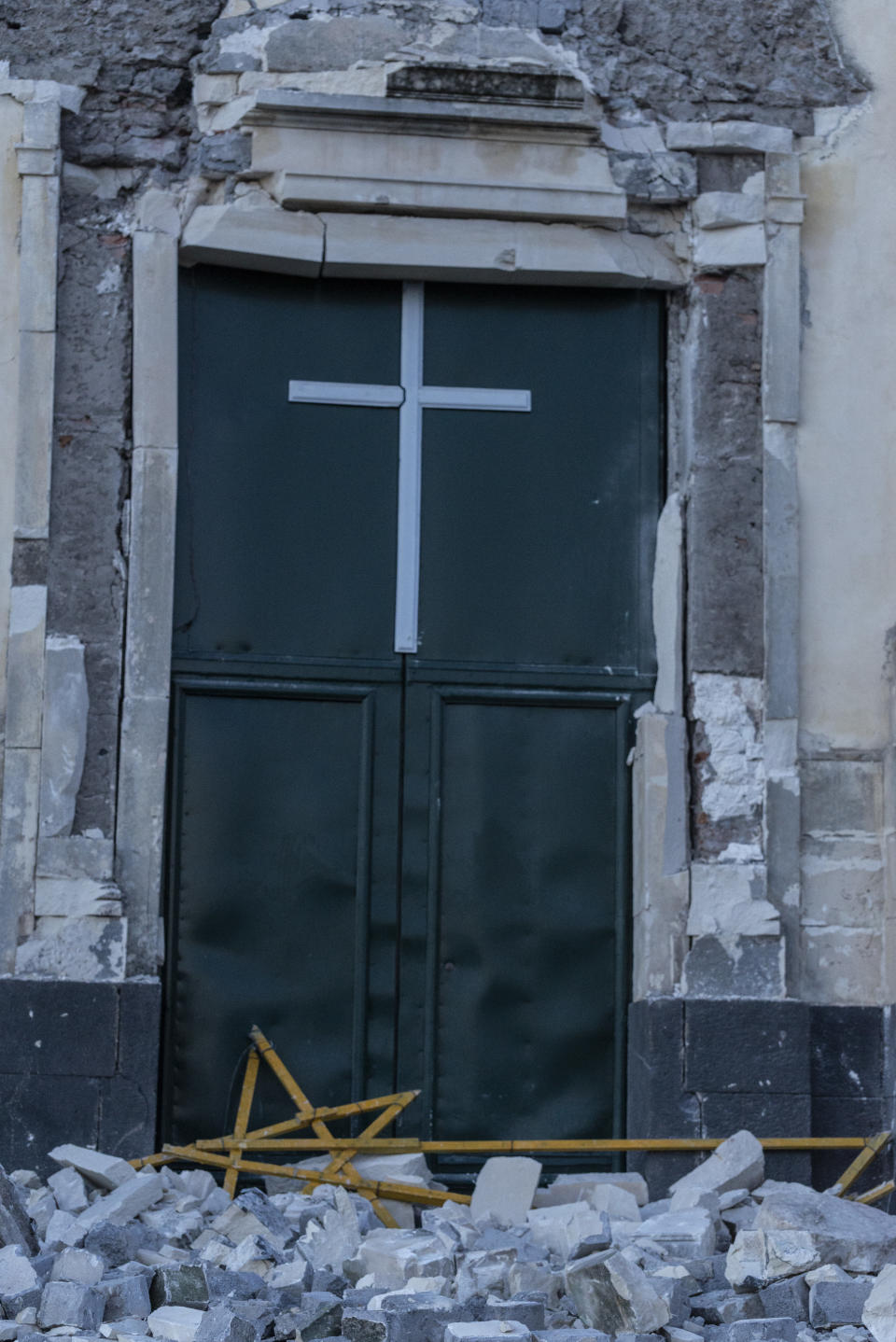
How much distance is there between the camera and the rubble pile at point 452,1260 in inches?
178

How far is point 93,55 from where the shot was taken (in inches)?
247

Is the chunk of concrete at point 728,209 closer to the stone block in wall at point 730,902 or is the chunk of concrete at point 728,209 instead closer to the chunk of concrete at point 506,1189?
the stone block in wall at point 730,902

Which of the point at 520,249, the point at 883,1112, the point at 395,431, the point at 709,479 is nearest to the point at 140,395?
the point at 395,431

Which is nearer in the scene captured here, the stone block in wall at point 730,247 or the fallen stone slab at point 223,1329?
the fallen stone slab at point 223,1329

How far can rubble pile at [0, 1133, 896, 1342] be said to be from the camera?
453 cm

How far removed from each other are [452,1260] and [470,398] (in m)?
2.89

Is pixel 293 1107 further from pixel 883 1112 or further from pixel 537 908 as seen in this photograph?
pixel 883 1112

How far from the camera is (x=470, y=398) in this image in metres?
6.44

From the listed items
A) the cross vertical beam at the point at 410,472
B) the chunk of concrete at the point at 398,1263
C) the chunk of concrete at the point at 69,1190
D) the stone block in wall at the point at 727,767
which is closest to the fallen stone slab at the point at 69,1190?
the chunk of concrete at the point at 69,1190

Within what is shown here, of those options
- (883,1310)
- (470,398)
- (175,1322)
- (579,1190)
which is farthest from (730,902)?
(175,1322)

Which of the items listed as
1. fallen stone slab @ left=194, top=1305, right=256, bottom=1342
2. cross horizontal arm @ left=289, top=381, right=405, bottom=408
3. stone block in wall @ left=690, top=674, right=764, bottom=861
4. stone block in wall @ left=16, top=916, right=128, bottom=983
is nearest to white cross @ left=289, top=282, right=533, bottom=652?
cross horizontal arm @ left=289, top=381, right=405, bottom=408

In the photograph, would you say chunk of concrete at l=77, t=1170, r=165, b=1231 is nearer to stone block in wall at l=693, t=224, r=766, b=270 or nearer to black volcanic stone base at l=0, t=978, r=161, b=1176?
black volcanic stone base at l=0, t=978, r=161, b=1176

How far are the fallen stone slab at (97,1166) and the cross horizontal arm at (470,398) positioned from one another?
267 cm

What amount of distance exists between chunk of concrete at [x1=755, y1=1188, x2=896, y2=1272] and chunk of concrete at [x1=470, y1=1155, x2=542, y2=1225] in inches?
29.9
